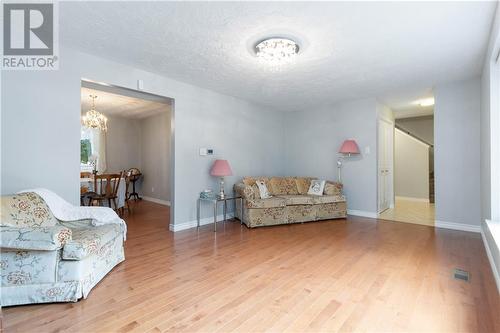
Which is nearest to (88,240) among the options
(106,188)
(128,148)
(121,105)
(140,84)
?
(140,84)

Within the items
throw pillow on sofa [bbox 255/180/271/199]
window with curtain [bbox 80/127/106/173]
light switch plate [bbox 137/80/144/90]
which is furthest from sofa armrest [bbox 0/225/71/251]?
window with curtain [bbox 80/127/106/173]

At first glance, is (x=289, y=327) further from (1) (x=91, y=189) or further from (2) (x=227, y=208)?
(1) (x=91, y=189)

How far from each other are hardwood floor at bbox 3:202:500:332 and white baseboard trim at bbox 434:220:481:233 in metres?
0.44

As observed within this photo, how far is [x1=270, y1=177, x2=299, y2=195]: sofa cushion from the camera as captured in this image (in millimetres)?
4945

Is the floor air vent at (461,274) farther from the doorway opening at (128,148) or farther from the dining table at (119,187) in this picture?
the dining table at (119,187)

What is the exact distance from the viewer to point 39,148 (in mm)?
2578

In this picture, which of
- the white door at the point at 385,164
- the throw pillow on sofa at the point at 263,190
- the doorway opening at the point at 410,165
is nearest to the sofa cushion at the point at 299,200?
the throw pillow on sofa at the point at 263,190

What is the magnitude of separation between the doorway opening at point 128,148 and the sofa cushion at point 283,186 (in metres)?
2.22

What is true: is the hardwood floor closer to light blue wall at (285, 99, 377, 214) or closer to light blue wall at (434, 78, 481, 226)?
light blue wall at (434, 78, 481, 226)

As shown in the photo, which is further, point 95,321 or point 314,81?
point 314,81

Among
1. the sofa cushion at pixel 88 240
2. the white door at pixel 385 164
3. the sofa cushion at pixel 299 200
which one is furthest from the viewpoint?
the white door at pixel 385 164

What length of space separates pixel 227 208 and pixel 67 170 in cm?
272

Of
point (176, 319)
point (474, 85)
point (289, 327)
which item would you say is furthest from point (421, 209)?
point (176, 319)

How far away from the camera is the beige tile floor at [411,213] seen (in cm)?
460
